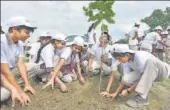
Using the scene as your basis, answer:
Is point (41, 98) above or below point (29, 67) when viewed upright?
below

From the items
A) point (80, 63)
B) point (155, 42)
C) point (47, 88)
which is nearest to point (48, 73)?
point (47, 88)

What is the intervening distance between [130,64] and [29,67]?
7.06 feet

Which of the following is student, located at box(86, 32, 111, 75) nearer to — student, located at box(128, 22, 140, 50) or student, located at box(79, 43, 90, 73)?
student, located at box(79, 43, 90, 73)

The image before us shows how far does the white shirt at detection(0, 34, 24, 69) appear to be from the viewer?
5.63 metres

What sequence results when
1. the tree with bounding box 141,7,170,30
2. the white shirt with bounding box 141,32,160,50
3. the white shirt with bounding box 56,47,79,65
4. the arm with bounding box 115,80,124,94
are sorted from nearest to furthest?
the arm with bounding box 115,80,124,94 < the white shirt with bounding box 56,47,79,65 < the white shirt with bounding box 141,32,160,50 < the tree with bounding box 141,7,170,30

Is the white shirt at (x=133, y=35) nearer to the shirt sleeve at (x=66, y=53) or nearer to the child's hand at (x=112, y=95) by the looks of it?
the shirt sleeve at (x=66, y=53)

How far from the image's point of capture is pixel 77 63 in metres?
8.77

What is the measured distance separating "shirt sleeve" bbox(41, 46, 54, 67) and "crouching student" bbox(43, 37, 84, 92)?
0.17 m

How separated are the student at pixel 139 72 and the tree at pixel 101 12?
157cm

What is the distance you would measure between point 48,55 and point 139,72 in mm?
1952

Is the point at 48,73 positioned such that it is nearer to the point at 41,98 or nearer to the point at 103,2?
the point at 41,98

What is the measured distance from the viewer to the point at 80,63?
9492mm

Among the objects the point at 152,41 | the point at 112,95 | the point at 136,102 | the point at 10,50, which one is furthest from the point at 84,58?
the point at 152,41

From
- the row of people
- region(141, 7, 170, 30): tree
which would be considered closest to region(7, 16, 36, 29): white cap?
the row of people
